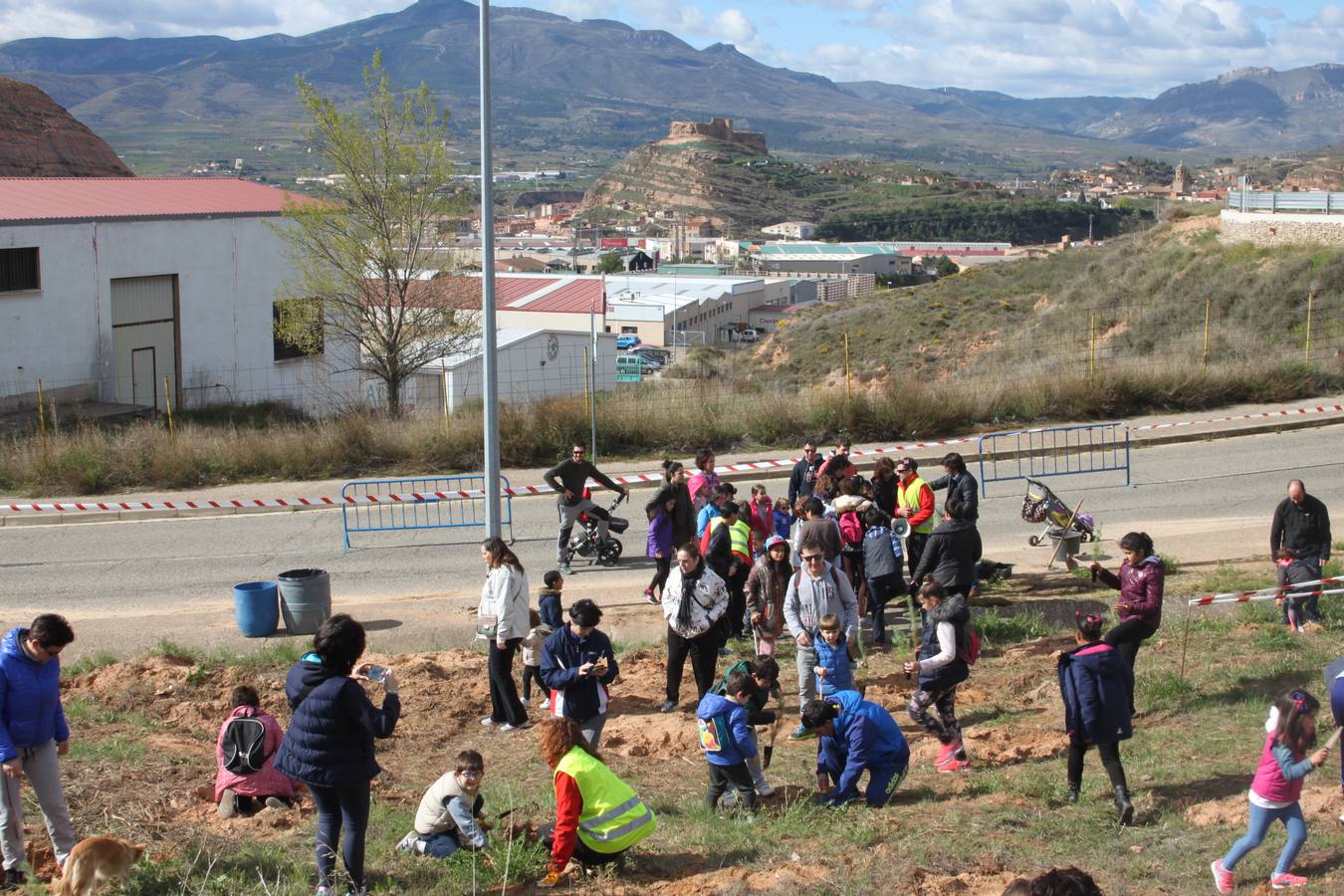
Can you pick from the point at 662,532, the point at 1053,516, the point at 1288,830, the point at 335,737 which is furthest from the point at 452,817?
the point at 1053,516

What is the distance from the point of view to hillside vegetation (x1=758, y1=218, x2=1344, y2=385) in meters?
28.2

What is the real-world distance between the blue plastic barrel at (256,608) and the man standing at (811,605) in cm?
582

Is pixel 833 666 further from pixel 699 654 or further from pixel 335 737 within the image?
pixel 335 737

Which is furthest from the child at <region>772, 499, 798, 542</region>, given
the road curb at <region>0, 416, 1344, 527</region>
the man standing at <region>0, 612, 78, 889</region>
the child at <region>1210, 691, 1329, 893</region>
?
the man standing at <region>0, 612, 78, 889</region>

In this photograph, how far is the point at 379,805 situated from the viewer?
8430 millimetres

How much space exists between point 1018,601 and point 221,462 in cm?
1296

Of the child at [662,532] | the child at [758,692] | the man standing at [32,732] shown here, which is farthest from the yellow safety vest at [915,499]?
the man standing at [32,732]

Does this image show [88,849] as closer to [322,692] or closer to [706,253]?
[322,692]

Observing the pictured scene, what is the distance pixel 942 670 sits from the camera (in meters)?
8.70

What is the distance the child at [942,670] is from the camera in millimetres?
8680

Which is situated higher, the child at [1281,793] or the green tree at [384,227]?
the green tree at [384,227]

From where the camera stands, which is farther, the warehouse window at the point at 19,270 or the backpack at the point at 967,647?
the warehouse window at the point at 19,270

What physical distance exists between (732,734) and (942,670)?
163 centimetres

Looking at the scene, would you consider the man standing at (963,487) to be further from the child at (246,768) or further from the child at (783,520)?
the child at (246,768)
